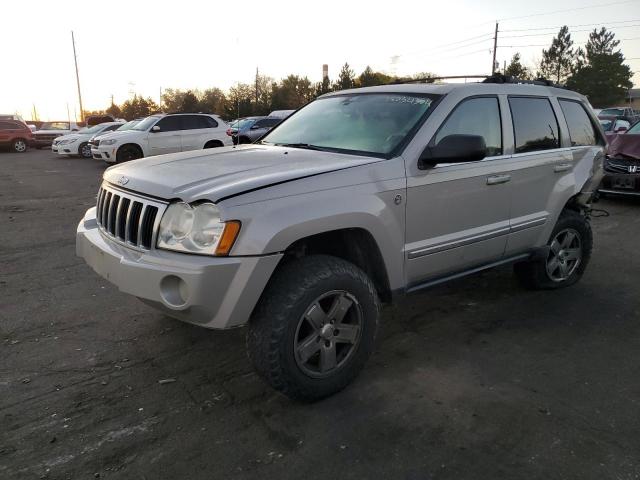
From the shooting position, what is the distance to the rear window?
4.68 m

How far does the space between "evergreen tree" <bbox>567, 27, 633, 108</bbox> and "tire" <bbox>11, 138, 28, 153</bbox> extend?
193 ft

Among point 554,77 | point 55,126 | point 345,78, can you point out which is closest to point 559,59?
point 554,77

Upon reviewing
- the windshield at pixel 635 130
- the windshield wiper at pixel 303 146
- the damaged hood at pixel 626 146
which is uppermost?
the windshield wiper at pixel 303 146

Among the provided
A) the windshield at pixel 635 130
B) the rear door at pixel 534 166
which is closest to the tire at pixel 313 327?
the rear door at pixel 534 166

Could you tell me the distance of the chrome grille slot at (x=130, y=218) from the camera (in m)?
2.80

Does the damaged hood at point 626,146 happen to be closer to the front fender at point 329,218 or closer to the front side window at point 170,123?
the front fender at point 329,218

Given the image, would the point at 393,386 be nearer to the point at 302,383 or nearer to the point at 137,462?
the point at 302,383

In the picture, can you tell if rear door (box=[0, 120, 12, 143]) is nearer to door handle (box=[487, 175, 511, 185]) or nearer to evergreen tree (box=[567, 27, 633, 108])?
door handle (box=[487, 175, 511, 185])

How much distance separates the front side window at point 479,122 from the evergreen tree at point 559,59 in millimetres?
71900

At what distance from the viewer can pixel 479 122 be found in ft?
12.5

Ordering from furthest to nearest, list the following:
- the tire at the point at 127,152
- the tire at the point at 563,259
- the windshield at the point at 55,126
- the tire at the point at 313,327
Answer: the windshield at the point at 55,126 → the tire at the point at 127,152 → the tire at the point at 563,259 → the tire at the point at 313,327

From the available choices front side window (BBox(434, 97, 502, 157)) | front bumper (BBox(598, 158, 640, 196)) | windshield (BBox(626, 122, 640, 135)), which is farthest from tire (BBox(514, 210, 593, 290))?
windshield (BBox(626, 122, 640, 135))

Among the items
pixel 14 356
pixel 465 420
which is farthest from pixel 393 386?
pixel 14 356

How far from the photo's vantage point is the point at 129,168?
3361mm
